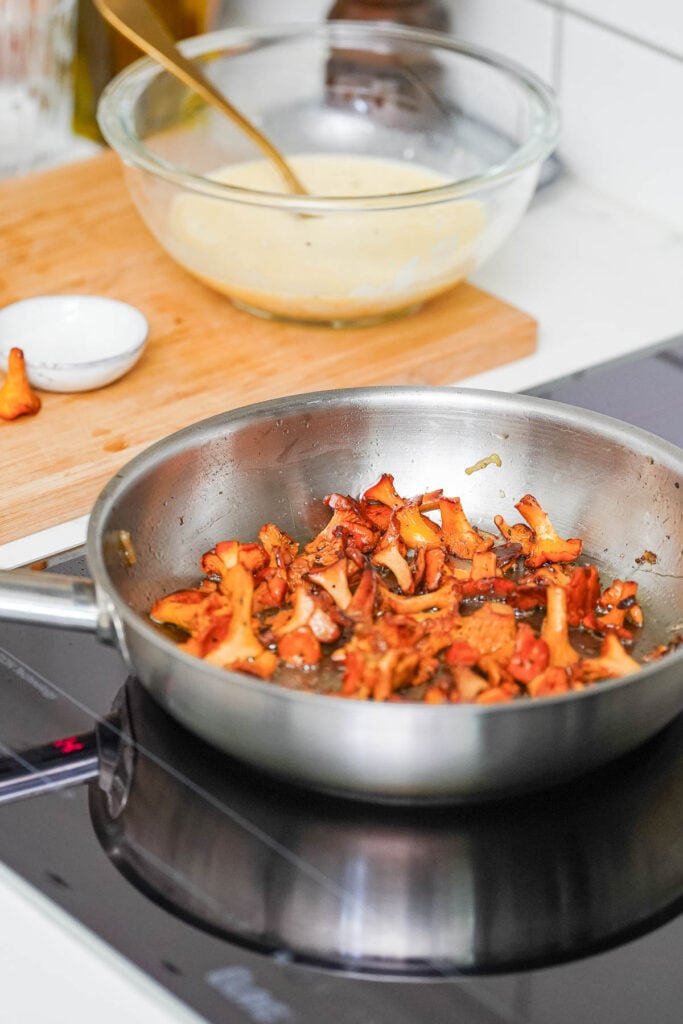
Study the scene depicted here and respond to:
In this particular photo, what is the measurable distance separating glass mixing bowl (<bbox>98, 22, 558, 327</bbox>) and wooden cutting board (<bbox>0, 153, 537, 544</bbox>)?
0.11ft

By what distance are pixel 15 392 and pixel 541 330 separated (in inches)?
18.2

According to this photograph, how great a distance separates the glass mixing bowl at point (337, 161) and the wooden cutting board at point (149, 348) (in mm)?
35

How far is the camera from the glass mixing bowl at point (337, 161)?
43.1 inches

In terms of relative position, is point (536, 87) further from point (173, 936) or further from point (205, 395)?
point (173, 936)

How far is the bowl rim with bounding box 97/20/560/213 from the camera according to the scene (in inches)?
41.8

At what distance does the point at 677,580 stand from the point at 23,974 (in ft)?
1.48

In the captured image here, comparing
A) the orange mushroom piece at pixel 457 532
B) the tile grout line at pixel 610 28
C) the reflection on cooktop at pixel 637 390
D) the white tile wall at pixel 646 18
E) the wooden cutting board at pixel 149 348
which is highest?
the white tile wall at pixel 646 18

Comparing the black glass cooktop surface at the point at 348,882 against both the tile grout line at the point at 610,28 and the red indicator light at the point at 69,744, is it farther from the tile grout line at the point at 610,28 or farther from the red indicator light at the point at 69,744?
the tile grout line at the point at 610,28

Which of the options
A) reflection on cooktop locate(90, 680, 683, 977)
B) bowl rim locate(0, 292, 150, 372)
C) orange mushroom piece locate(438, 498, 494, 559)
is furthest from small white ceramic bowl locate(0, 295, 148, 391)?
reflection on cooktop locate(90, 680, 683, 977)

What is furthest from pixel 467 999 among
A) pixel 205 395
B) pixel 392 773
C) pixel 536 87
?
pixel 536 87

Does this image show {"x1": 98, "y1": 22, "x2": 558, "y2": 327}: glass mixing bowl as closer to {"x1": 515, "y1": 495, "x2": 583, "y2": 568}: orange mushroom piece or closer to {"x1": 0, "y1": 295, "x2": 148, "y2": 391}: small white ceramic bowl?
{"x1": 0, "y1": 295, "x2": 148, "y2": 391}: small white ceramic bowl

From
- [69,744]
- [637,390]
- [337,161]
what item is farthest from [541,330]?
[69,744]

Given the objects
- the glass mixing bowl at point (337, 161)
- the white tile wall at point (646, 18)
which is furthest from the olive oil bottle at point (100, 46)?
the white tile wall at point (646, 18)

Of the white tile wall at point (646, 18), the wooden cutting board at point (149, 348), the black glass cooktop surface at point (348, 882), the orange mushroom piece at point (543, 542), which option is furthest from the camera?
the white tile wall at point (646, 18)
